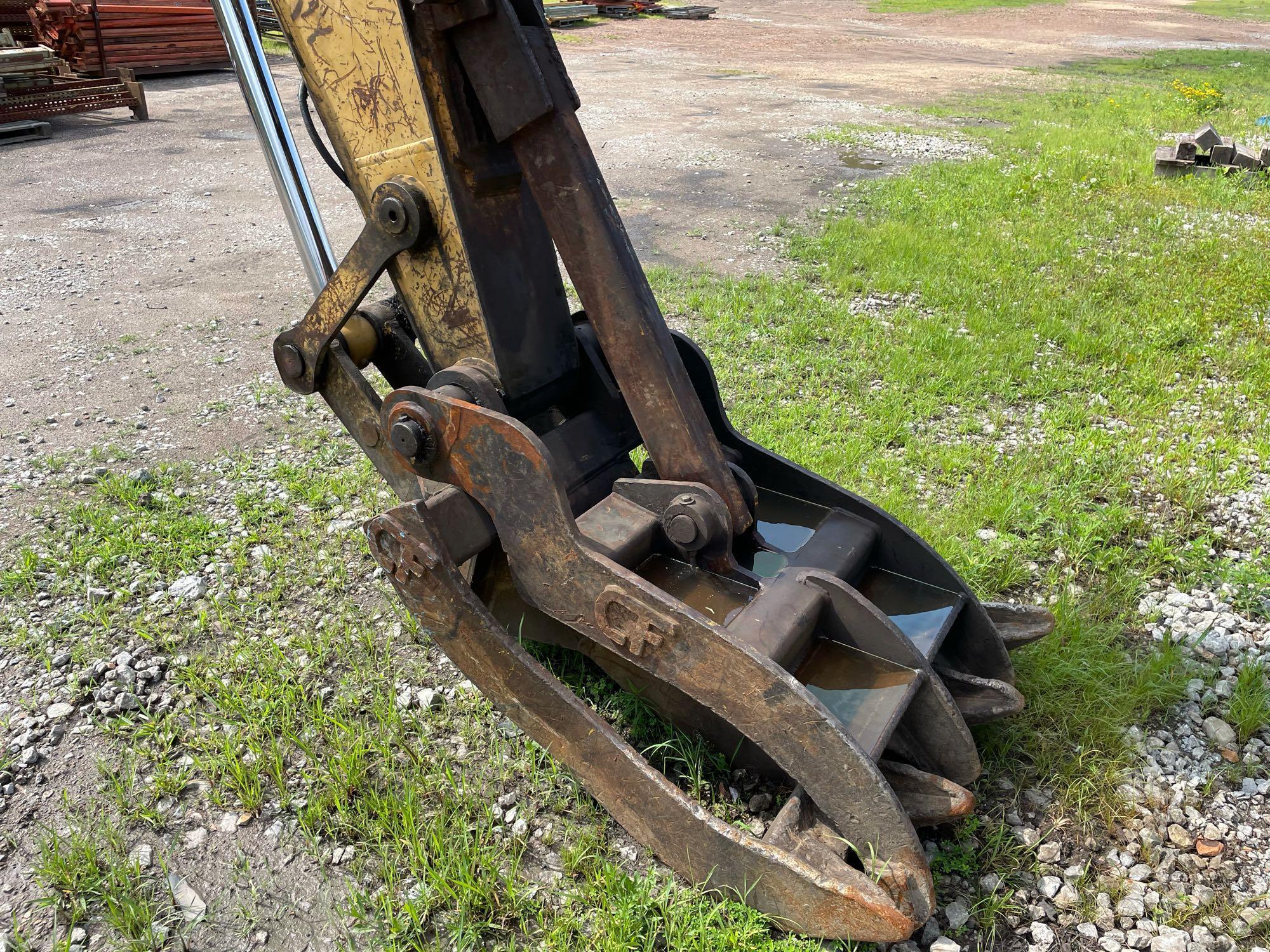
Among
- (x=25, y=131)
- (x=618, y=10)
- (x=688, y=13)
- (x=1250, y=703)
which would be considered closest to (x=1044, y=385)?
(x=1250, y=703)

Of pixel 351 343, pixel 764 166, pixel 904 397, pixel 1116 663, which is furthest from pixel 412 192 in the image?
pixel 764 166

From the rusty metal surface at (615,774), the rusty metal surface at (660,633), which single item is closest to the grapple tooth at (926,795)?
the rusty metal surface at (660,633)

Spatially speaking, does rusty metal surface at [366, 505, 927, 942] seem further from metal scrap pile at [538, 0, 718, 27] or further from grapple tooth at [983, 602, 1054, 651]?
metal scrap pile at [538, 0, 718, 27]

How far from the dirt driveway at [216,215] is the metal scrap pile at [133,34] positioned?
1.36ft

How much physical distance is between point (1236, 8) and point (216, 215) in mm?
37708

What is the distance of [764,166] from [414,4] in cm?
843

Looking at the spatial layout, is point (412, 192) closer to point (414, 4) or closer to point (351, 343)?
point (414, 4)

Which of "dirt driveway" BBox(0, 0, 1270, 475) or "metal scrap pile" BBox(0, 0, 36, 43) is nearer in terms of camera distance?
"dirt driveway" BBox(0, 0, 1270, 475)

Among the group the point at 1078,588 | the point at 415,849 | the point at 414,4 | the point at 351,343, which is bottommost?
the point at 1078,588

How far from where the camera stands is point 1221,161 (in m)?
9.35

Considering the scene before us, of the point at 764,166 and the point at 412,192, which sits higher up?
the point at 412,192

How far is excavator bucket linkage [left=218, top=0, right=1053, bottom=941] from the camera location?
6.94 feet

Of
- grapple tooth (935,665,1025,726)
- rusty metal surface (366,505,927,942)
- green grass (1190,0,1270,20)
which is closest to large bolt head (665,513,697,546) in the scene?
rusty metal surface (366,505,927,942)

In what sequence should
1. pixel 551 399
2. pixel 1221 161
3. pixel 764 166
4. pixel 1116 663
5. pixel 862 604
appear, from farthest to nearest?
pixel 764 166 < pixel 1221 161 < pixel 1116 663 < pixel 551 399 < pixel 862 604
